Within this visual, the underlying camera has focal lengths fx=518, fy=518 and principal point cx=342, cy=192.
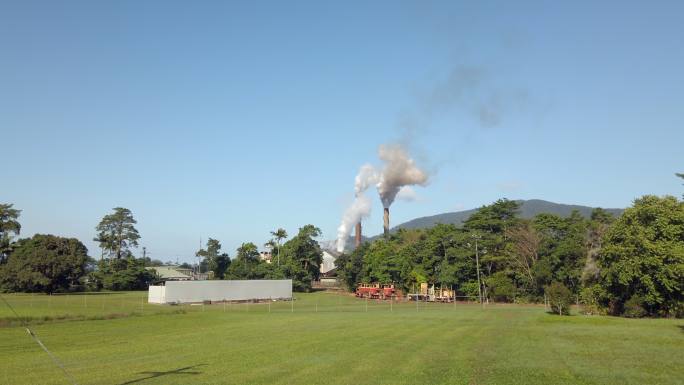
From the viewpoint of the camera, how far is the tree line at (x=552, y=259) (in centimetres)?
4447

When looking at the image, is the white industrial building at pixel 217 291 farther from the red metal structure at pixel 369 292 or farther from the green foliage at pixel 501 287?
the green foliage at pixel 501 287

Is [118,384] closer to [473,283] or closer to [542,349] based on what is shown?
[542,349]

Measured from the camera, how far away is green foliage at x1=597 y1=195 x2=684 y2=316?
43.3 metres

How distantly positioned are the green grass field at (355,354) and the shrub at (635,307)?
8.61m

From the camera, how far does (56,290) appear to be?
108250mm

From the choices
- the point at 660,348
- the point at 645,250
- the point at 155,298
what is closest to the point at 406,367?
the point at 660,348

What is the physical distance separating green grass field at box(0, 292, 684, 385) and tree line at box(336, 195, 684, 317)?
9304mm

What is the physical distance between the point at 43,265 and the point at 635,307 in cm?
10088

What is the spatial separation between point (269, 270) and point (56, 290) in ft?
146

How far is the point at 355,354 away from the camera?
22766 mm

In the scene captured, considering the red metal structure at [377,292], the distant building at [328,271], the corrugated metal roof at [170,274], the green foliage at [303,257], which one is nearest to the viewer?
the red metal structure at [377,292]

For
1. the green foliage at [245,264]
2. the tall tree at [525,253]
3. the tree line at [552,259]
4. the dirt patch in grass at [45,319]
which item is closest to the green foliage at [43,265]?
the green foliage at [245,264]

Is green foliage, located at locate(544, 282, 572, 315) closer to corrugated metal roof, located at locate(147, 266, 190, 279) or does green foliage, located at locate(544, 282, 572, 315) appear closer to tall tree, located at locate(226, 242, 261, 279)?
tall tree, located at locate(226, 242, 261, 279)

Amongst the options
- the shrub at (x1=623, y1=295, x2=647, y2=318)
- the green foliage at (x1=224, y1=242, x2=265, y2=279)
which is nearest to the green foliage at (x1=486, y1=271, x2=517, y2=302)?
the shrub at (x1=623, y1=295, x2=647, y2=318)
